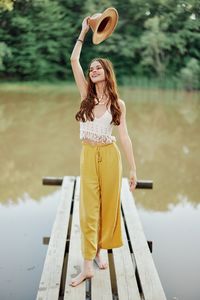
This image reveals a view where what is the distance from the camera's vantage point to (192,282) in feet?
10.6

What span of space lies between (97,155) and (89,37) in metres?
18.1

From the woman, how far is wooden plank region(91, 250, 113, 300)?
0.06 metres

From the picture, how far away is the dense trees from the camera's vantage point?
19484mm

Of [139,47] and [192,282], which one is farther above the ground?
[139,47]

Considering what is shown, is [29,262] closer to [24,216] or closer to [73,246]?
[73,246]

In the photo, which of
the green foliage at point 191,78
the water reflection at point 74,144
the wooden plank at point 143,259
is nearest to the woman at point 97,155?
the wooden plank at point 143,259

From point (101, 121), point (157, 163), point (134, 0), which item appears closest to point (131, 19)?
point (134, 0)

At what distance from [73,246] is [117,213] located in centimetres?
57

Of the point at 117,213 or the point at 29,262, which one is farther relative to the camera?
the point at 29,262

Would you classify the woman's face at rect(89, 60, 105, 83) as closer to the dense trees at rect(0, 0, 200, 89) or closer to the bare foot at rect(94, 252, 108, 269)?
the bare foot at rect(94, 252, 108, 269)

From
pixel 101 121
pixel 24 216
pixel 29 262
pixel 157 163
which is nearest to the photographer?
pixel 101 121

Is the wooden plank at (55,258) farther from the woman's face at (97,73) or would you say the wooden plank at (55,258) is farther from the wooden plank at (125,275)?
the woman's face at (97,73)

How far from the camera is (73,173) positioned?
19.5ft

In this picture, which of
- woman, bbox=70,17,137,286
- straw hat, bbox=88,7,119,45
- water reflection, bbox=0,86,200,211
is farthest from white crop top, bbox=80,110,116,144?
water reflection, bbox=0,86,200,211
